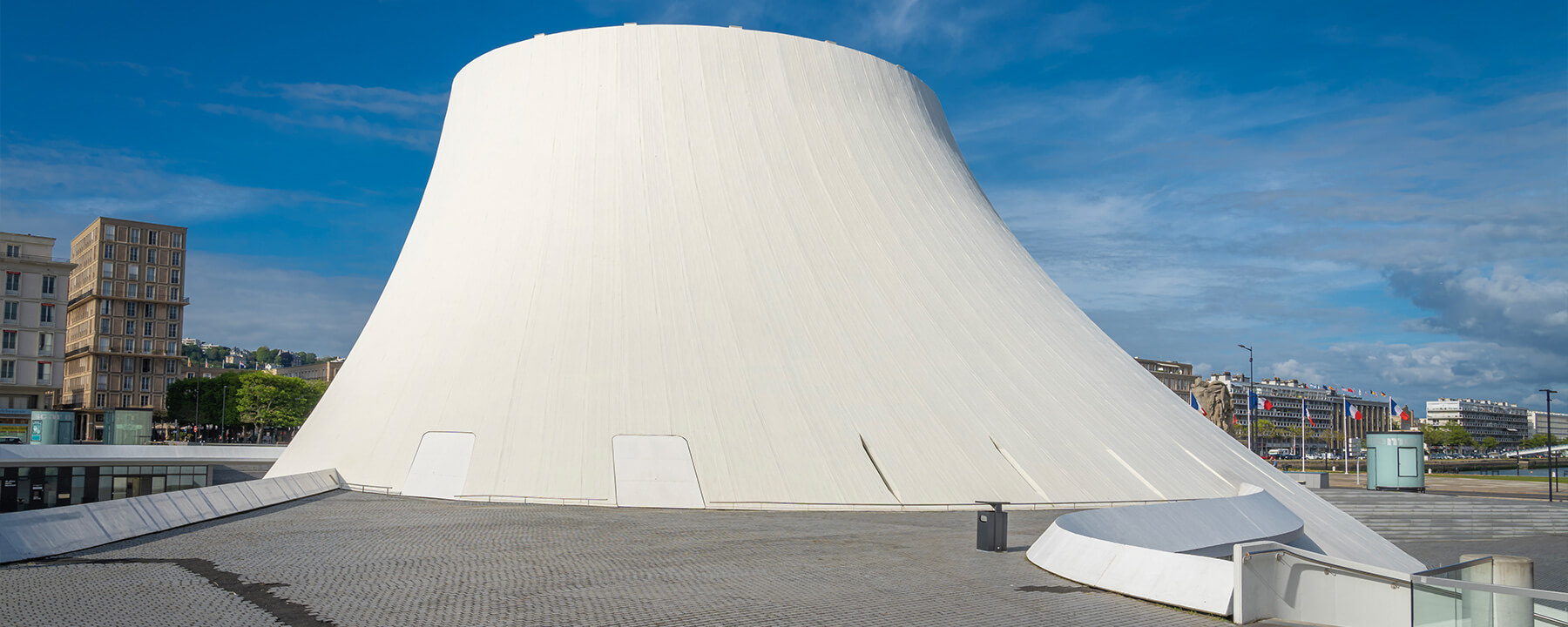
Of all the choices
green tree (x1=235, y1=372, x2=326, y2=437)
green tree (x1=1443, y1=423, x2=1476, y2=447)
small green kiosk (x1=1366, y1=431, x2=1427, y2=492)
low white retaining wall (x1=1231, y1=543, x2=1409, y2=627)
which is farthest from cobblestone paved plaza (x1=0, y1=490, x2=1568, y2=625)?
green tree (x1=1443, y1=423, x2=1476, y2=447)

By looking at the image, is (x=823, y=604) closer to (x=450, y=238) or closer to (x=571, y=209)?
(x=571, y=209)

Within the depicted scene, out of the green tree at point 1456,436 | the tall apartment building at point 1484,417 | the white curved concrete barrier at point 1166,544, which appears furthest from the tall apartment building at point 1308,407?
the white curved concrete barrier at point 1166,544

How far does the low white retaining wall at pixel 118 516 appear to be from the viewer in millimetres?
8914

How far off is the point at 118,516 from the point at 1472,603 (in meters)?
11.9

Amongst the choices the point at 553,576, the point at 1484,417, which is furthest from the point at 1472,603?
the point at 1484,417

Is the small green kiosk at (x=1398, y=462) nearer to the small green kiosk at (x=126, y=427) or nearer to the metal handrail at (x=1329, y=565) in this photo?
the metal handrail at (x=1329, y=565)

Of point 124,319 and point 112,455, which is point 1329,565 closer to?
point 112,455

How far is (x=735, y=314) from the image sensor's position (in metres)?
17.6

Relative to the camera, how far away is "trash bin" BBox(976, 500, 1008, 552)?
1020 cm

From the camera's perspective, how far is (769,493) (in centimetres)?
1500

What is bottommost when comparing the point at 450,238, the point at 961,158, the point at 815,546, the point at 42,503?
the point at 42,503

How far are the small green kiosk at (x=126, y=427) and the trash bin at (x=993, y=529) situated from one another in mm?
32148

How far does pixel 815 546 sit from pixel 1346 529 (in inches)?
439

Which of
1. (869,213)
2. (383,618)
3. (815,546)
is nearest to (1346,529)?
(869,213)
